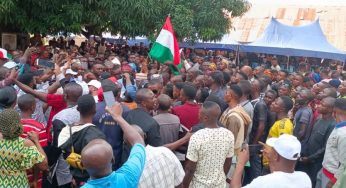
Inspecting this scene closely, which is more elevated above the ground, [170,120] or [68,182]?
[170,120]

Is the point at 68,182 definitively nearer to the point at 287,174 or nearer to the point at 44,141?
the point at 44,141

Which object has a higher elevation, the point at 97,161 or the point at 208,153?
the point at 97,161

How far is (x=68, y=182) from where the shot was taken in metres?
4.91

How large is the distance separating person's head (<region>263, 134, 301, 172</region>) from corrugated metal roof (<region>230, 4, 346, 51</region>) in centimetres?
2073

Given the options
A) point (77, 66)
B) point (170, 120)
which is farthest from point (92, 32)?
point (170, 120)

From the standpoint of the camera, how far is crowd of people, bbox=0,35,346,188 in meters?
3.28

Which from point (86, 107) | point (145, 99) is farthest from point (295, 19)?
point (86, 107)

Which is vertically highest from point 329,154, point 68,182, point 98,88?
point 98,88

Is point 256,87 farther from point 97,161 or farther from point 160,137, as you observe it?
point 97,161

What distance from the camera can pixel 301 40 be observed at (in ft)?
56.9

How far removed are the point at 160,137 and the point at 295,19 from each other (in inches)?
918

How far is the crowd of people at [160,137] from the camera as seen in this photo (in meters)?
3.28

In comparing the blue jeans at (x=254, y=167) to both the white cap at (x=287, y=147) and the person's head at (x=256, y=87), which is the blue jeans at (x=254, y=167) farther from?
the white cap at (x=287, y=147)

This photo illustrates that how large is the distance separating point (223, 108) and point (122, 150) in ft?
6.37
